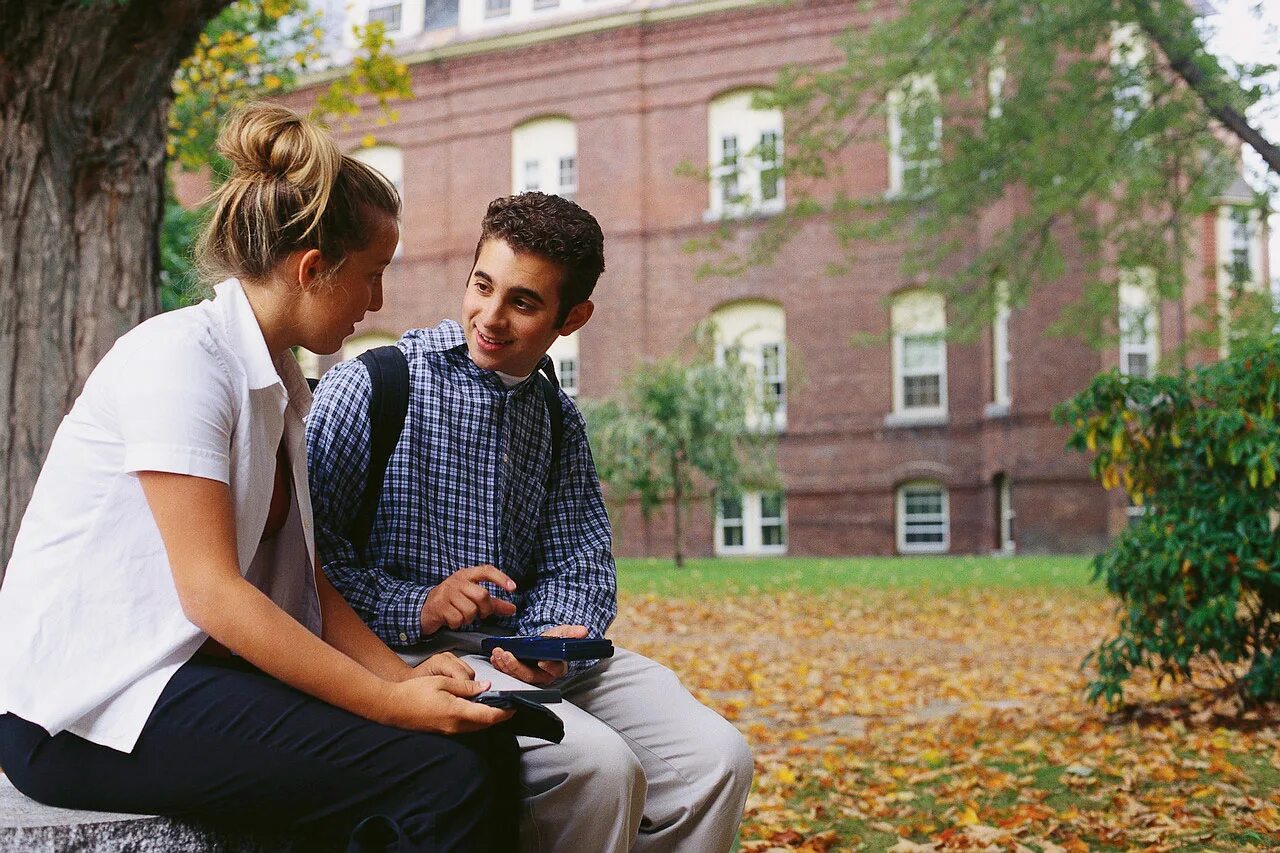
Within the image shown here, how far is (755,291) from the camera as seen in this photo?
26.7 m

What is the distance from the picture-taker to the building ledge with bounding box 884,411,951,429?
84.2 feet

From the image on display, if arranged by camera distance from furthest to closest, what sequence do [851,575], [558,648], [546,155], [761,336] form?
1. [546,155]
2. [761,336]
3. [851,575]
4. [558,648]

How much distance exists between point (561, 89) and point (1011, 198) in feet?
32.1

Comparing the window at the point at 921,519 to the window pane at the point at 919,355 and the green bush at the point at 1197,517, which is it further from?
the green bush at the point at 1197,517

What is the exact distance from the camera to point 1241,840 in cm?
405

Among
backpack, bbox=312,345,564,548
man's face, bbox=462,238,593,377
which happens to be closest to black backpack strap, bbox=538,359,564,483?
man's face, bbox=462,238,593,377

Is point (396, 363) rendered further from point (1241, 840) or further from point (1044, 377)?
point (1044, 377)

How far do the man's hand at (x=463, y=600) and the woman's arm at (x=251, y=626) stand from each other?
1.43 feet

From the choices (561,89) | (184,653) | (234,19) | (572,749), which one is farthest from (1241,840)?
(561,89)

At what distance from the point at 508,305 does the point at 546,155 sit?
87.3 ft

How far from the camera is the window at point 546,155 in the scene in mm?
28453

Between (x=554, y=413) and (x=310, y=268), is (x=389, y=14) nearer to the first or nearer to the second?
(x=554, y=413)

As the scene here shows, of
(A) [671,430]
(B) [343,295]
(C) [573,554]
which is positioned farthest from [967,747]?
(A) [671,430]

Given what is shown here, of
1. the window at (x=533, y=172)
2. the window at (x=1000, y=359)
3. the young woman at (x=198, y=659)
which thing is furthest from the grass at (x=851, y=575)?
the young woman at (x=198, y=659)
